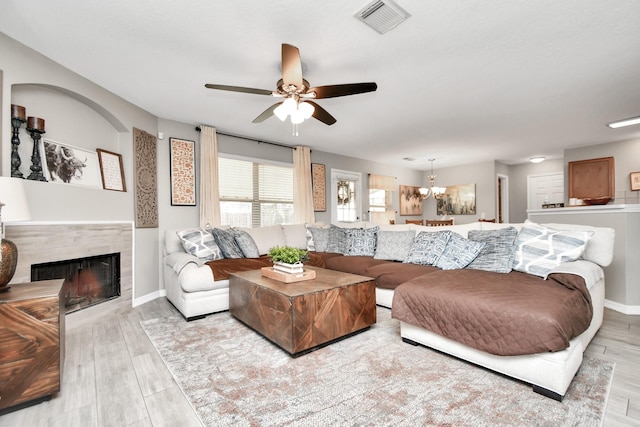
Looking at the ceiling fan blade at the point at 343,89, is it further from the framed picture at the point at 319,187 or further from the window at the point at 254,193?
the framed picture at the point at 319,187

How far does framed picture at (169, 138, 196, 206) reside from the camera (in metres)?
4.18

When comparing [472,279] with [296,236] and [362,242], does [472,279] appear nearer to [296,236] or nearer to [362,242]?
[362,242]

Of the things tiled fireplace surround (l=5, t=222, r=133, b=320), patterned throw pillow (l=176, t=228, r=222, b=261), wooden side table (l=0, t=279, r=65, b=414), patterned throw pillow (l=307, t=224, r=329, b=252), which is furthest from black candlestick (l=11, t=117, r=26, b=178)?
patterned throw pillow (l=307, t=224, r=329, b=252)

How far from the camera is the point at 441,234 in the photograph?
3.28m

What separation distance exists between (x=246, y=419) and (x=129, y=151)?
3473 mm

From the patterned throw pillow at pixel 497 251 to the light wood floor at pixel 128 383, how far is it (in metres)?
0.84

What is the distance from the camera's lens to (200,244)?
3.64 metres

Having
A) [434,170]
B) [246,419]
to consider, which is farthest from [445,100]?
[434,170]

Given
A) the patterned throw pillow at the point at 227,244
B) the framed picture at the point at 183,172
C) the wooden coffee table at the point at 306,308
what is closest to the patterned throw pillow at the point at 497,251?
the wooden coffee table at the point at 306,308

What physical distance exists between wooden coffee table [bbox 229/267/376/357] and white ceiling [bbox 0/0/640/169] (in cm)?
200

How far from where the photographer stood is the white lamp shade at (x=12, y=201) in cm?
172

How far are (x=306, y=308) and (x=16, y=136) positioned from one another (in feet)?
9.56

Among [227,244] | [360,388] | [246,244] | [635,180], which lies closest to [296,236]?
[246,244]

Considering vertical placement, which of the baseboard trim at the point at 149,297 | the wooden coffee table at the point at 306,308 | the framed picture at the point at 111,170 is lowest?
the baseboard trim at the point at 149,297
